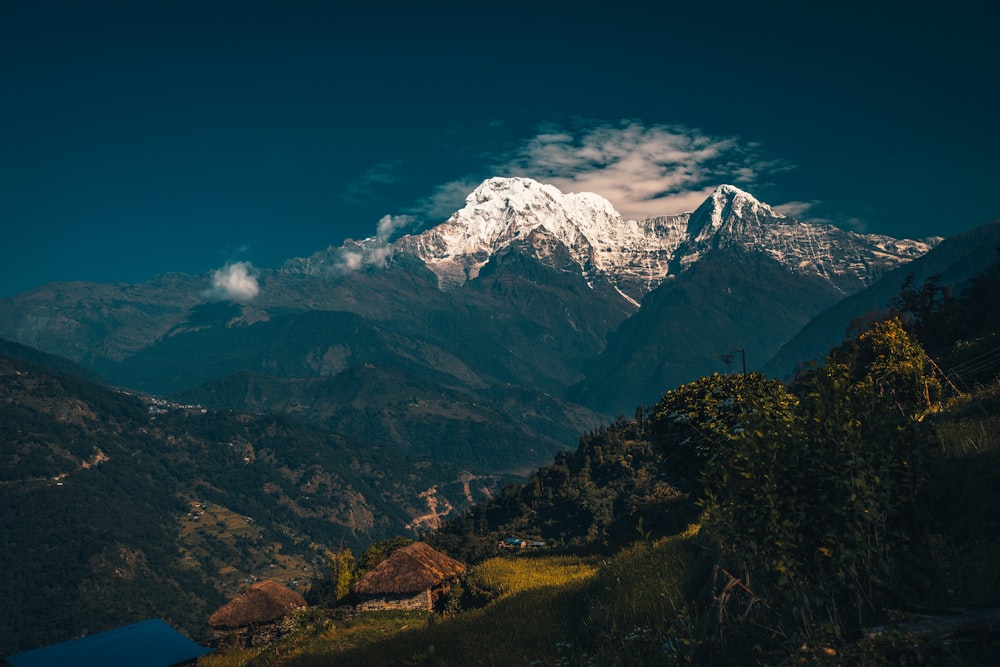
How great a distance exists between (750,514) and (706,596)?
7050 mm

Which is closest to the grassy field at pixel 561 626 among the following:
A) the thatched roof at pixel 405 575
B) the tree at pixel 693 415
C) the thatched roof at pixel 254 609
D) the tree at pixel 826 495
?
the tree at pixel 826 495

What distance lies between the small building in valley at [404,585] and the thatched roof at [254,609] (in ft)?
19.1

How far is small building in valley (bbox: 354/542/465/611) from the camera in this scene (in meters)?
44.1

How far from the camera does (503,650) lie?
22641 mm

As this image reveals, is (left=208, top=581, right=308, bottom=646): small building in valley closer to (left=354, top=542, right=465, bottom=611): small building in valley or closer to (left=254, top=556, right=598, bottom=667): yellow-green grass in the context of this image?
(left=354, top=542, right=465, bottom=611): small building in valley

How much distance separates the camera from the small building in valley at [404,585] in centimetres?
4408

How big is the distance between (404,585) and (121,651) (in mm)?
16936

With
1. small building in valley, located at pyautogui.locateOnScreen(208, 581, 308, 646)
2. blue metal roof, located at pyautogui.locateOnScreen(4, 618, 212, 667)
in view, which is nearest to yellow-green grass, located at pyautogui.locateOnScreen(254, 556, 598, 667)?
blue metal roof, located at pyautogui.locateOnScreen(4, 618, 212, 667)

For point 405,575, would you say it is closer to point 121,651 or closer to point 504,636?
point 121,651

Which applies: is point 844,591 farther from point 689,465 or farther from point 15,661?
point 15,661

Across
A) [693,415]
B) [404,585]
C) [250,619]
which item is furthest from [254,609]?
→ [693,415]

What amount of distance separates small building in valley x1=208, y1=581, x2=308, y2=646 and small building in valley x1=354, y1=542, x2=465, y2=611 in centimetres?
586

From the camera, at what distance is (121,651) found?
3969 centimetres

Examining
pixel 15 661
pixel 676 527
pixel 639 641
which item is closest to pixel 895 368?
pixel 676 527
